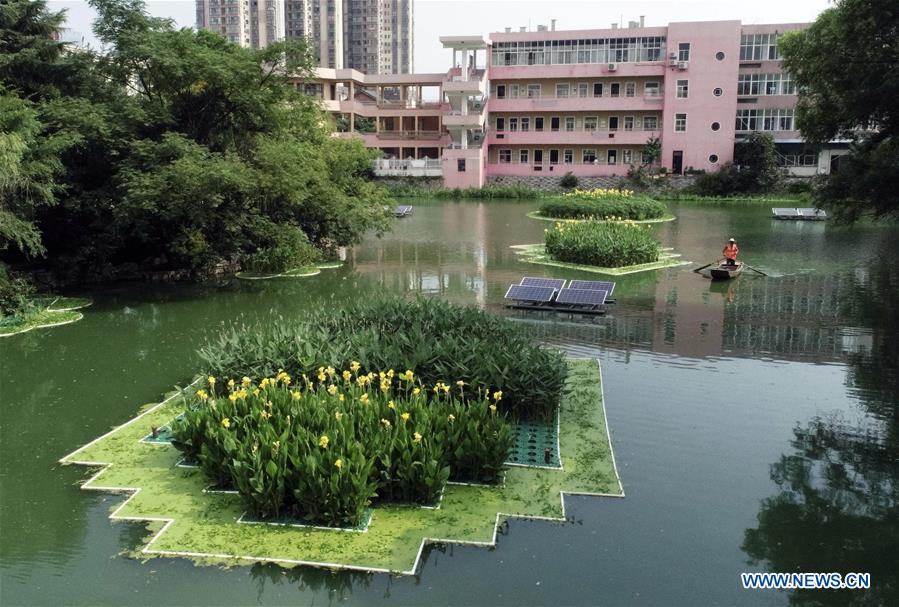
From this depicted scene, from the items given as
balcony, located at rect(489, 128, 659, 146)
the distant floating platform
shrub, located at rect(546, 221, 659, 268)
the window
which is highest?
the window

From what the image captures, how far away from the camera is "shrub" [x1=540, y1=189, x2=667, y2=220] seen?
28688mm

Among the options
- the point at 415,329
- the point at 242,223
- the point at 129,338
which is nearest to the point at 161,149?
the point at 242,223

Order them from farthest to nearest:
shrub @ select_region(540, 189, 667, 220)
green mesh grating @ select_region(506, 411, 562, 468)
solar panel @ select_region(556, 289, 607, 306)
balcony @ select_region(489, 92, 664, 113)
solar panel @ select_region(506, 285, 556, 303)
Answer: balcony @ select_region(489, 92, 664, 113) < shrub @ select_region(540, 189, 667, 220) < solar panel @ select_region(506, 285, 556, 303) < solar panel @ select_region(556, 289, 607, 306) < green mesh grating @ select_region(506, 411, 562, 468)

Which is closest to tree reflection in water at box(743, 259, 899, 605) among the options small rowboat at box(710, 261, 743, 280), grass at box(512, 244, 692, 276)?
small rowboat at box(710, 261, 743, 280)

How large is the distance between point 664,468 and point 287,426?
3462 millimetres

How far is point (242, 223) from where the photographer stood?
16391 mm

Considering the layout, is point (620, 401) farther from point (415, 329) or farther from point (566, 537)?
point (566, 537)

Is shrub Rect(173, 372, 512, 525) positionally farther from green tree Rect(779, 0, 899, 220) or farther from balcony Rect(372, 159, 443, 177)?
balcony Rect(372, 159, 443, 177)

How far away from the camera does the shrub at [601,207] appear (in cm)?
2869

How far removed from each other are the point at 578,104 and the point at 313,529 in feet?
143

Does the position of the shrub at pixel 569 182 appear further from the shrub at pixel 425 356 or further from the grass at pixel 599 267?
the shrub at pixel 425 356

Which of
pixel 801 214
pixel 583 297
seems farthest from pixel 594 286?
pixel 801 214

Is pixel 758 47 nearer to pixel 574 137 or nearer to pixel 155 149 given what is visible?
pixel 574 137

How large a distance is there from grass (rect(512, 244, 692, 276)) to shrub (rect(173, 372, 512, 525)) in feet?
38.1
